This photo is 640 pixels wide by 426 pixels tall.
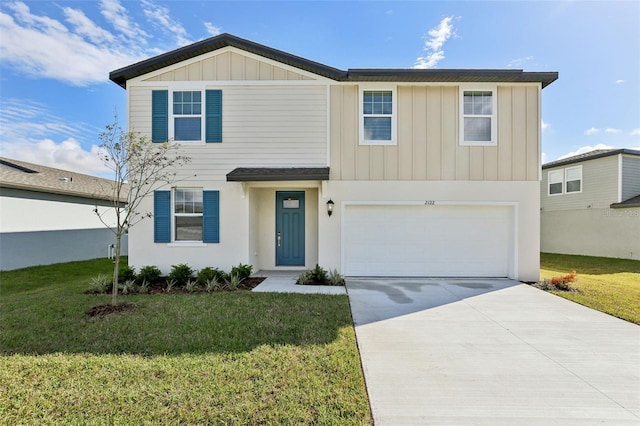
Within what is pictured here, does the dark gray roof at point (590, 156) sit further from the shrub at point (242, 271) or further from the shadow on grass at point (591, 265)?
the shrub at point (242, 271)

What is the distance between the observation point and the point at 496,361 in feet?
12.0

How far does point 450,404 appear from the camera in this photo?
2811 mm

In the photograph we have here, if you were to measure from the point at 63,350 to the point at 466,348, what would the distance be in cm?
557

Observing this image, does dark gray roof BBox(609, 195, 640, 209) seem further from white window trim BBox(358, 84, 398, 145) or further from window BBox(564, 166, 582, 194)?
white window trim BBox(358, 84, 398, 145)

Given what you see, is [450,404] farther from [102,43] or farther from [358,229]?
[102,43]

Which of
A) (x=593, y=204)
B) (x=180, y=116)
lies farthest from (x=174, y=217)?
(x=593, y=204)

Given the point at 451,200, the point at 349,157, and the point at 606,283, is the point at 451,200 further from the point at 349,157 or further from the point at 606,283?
the point at 606,283

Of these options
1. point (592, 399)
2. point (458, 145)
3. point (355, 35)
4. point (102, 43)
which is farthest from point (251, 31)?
point (592, 399)

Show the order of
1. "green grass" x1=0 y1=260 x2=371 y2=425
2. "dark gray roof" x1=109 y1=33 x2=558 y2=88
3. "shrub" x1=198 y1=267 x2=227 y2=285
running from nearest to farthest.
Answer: "green grass" x1=0 y1=260 x2=371 y2=425, "shrub" x1=198 y1=267 x2=227 y2=285, "dark gray roof" x1=109 y1=33 x2=558 y2=88

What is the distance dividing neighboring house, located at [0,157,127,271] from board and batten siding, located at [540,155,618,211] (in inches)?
840

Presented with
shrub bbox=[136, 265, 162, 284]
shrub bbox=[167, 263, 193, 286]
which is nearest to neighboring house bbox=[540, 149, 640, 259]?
shrub bbox=[167, 263, 193, 286]

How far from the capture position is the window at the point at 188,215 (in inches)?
→ 325

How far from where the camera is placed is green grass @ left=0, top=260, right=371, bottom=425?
262 centimetres

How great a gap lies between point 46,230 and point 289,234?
1041 centimetres
